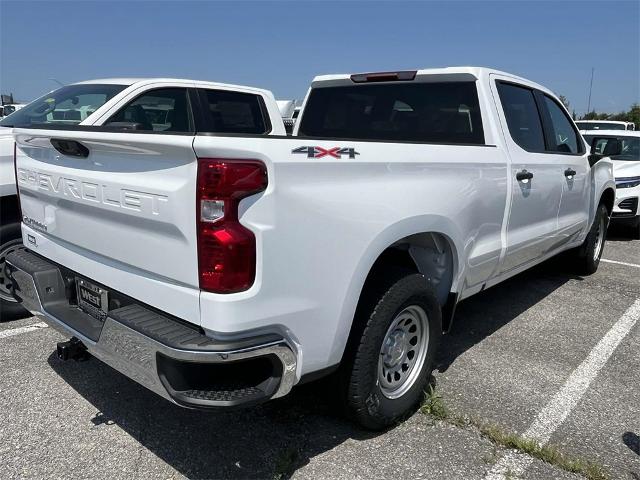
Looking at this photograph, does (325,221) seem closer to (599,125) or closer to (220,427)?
(220,427)

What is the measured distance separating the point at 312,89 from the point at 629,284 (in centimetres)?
409

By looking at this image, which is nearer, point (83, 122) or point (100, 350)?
point (100, 350)

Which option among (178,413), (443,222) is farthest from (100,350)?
(443,222)

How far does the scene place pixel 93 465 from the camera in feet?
8.68

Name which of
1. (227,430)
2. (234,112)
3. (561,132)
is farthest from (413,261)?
(234,112)

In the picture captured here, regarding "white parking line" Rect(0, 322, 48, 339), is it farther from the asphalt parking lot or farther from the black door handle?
the black door handle

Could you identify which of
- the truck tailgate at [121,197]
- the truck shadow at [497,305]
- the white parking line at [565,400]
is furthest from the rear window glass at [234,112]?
the white parking line at [565,400]

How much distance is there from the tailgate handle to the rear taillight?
84cm

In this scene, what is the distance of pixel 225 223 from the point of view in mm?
2035

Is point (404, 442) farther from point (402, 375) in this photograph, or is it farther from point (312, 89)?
point (312, 89)

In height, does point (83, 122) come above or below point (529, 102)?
below

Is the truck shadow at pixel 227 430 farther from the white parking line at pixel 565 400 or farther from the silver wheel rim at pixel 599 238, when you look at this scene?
the silver wheel rim at pixel 599 238

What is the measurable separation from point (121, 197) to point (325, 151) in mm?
879

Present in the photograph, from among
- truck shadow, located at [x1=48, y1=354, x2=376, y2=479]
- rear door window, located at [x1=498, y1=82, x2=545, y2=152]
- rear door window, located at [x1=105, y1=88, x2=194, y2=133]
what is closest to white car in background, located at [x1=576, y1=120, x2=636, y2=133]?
rear door window, located at [x1=498, y1=82, x2=545, y2=152]
